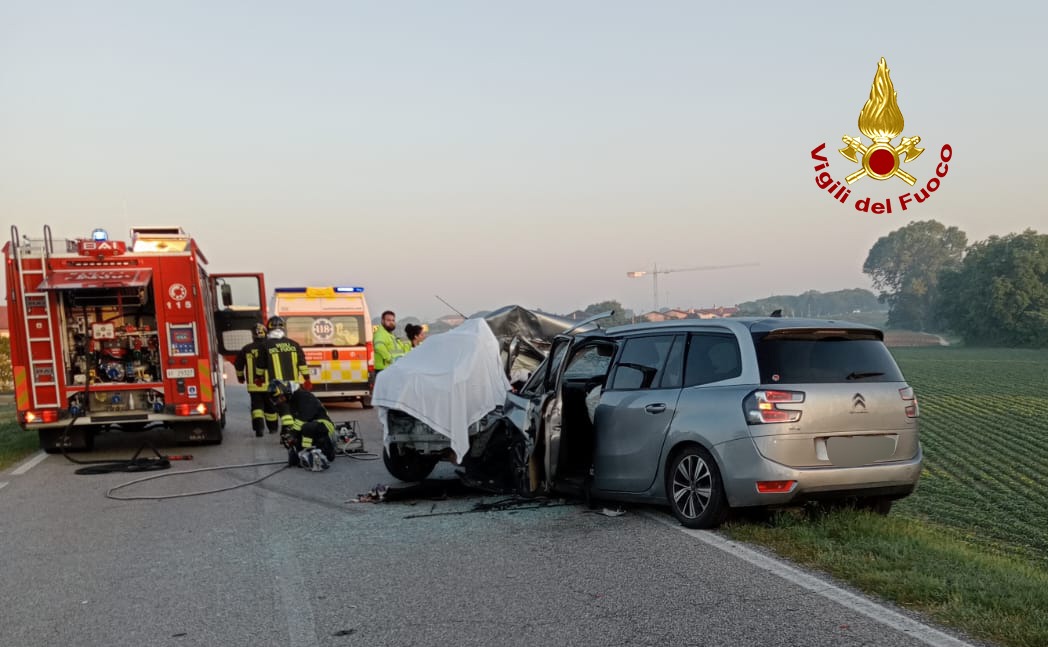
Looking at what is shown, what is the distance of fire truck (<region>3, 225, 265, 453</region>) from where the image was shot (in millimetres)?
12406

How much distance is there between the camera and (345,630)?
4.73 meters

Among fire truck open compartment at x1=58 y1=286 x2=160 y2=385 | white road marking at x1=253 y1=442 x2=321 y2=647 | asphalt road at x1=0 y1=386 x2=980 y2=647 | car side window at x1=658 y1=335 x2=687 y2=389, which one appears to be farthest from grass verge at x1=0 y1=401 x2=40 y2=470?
car side window at x1=658 y1=335 x2=687 y2=389

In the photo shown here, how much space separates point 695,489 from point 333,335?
14.2 metres

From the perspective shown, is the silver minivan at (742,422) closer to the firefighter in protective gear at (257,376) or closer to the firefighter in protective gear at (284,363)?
the firefighter in protective gear at (284,363)

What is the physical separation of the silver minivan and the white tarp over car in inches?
36.5

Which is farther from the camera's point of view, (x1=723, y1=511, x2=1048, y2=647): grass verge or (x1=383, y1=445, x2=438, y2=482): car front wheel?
(x1=383, y1=445, x2=438, y2=482): car front wheel

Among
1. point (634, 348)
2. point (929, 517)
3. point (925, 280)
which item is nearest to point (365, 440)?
point (634, 348)

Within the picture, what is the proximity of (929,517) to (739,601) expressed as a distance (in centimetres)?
840

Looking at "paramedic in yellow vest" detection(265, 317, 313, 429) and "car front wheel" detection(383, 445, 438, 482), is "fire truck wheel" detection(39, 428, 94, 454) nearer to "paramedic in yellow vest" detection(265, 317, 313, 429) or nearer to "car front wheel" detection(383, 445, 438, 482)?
"paramedic in yellow vest" detection(265, 317, 313, 429)

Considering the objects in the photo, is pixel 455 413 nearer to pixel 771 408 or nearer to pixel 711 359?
pixel 711 359

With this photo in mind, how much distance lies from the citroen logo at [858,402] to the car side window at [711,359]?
2.78ft

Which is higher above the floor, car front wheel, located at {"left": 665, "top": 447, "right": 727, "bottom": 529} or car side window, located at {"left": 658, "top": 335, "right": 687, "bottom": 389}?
car side window, located at {"left": 658, "top": 335, "right": 687, "bottom": 389}

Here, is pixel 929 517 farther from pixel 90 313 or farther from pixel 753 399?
pixel 90 313

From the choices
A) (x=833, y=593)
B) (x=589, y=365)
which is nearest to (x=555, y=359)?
(x=589, y=365)
